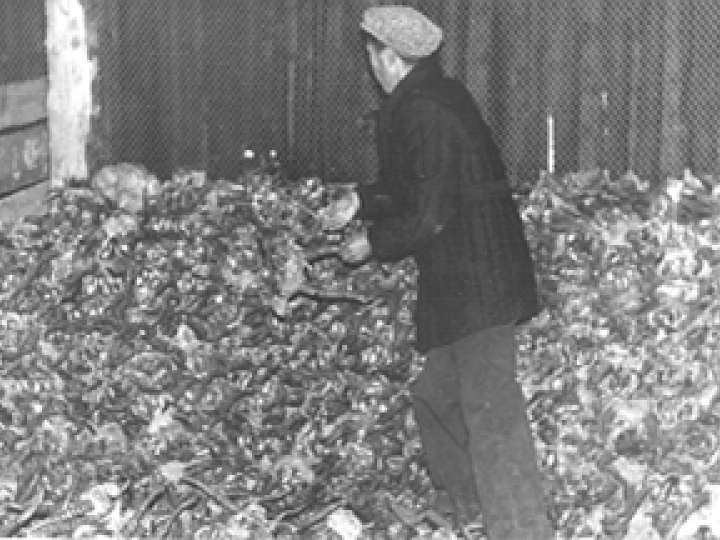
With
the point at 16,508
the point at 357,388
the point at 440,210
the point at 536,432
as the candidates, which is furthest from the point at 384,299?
the point at 16,508

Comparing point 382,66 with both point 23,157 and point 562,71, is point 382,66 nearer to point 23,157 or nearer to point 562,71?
point 562,71

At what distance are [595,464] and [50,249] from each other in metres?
1.77

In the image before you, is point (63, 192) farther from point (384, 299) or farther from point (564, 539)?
point (564, 539)

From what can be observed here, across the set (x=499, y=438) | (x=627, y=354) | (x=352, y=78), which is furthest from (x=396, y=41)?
(x=627, y=354)

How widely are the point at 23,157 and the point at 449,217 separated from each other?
1633 millimetres

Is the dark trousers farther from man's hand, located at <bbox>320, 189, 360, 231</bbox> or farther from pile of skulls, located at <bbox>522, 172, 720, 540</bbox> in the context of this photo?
man's hand, located at <bbox>320, 189, 360, 231</bbox>

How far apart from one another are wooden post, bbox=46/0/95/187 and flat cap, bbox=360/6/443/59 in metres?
1.34

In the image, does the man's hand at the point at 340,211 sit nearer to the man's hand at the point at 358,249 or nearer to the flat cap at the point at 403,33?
the man's hand at the point at 358,249

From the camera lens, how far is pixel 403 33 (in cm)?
334

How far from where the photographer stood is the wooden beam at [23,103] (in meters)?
4.20

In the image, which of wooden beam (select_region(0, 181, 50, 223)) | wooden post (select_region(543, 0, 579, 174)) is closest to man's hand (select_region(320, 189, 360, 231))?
wooden post (select_region(543, 0, 579, 174))

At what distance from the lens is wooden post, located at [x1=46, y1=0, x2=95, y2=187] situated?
436 cm

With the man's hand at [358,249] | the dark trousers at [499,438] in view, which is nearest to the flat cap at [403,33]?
the man's hand at [358,249]

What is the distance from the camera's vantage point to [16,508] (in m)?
3.64
